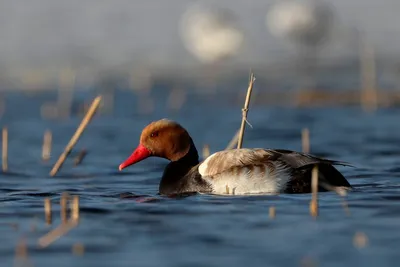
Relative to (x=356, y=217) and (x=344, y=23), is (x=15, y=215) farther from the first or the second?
(x=344, y=23)

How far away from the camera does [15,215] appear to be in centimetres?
1120

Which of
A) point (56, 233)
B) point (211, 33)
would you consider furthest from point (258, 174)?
point (211, 33)

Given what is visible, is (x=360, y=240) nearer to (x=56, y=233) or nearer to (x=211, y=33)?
(x=56, y=233)

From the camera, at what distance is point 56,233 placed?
9.77 m

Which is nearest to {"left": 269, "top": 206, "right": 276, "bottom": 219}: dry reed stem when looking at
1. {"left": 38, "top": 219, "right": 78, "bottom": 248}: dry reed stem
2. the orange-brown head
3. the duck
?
the duck

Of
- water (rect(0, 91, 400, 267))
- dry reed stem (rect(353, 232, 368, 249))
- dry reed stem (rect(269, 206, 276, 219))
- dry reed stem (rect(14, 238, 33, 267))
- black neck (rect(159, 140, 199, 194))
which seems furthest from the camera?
black neck (rect(159, 140, 199, 194))

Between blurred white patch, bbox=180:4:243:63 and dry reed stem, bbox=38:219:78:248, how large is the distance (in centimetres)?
3396

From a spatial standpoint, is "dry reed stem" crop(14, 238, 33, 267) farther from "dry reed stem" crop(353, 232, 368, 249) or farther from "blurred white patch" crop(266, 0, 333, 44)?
"blurred white patch" crop(266, 0, 333, 44)

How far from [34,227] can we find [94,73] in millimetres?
30067

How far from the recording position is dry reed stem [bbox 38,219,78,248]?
929cm

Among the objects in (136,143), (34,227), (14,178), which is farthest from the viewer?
(136,143)

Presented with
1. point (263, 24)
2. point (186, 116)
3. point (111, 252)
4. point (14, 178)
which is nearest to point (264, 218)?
point (111, 252)

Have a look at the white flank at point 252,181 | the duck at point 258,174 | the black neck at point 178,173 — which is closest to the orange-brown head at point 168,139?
the black neck at point 178,173

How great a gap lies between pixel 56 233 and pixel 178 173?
2.97 metres
